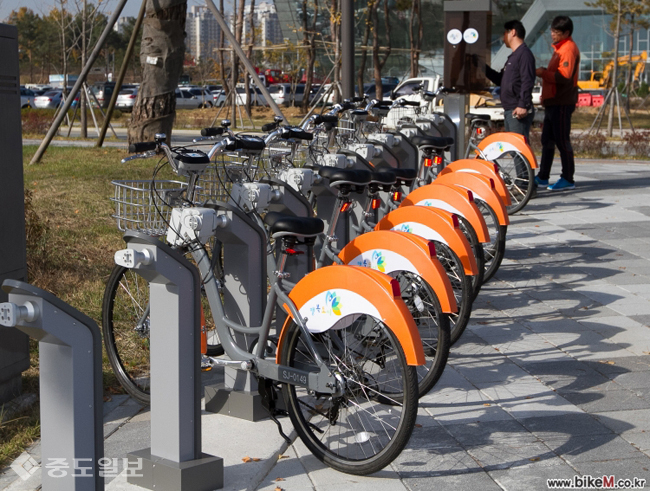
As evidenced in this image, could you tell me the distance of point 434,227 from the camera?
464 cm

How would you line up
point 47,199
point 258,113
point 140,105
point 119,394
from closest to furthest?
point 119,394
point 47,199
point 140,105
point 258,113

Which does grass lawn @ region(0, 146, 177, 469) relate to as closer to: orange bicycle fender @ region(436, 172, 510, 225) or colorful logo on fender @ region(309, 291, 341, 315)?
colorful logo on fender @ region(309, 291, 341, 315)

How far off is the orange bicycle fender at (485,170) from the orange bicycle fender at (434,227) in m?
1.47

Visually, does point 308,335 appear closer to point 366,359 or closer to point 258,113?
point 366,359

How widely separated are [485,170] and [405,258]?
2.51 meters

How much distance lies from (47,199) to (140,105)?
4.11 m

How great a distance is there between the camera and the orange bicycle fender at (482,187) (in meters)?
5.84

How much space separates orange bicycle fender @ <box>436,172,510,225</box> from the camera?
5.84 metres

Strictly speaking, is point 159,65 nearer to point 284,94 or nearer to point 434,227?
point 434,227

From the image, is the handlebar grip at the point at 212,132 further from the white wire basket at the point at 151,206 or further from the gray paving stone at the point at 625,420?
the gray paving stone at the point at 625,420

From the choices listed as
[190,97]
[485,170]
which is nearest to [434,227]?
[485,170]

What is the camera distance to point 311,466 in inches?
141

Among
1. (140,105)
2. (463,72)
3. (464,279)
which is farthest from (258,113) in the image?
(464,279)

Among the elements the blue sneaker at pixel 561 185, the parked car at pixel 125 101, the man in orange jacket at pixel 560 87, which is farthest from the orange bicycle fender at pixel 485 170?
the parked car at pixel 125 101
